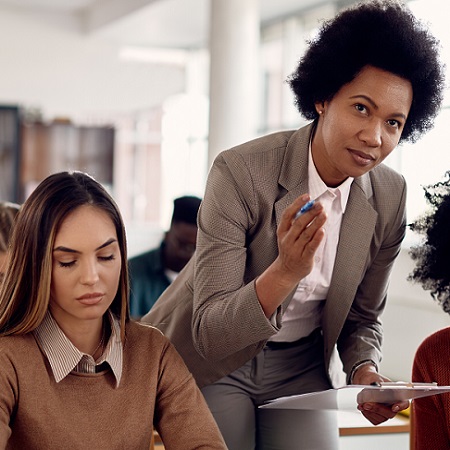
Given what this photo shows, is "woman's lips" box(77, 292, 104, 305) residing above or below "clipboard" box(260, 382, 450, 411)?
above

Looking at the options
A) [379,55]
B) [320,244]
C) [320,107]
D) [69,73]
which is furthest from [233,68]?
[320,244]

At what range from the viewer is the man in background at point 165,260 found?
12.2 feet

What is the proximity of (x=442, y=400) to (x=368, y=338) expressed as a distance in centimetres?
32

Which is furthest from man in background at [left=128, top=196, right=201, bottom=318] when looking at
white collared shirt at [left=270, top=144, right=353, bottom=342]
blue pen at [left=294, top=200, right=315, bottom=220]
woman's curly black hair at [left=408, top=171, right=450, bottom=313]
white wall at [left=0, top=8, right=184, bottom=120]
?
white wall at [left=0, top=8, right=184, bottom=120]

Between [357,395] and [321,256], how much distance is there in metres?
0.46

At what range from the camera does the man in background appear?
146 inches

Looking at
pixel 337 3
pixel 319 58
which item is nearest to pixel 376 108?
pixel 319 58

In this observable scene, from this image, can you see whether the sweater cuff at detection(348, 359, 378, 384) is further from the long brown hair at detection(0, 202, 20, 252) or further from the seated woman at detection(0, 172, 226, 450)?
the long brown hair at detection(0, 202, 20, 252)

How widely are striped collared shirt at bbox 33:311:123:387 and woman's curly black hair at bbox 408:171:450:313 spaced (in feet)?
2.30

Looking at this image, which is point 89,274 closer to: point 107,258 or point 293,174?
point 107,258

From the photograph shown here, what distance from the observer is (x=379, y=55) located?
5.99 feet

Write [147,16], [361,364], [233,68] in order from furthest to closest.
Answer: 1. [147,16]
2. [233,68]
3. [361,364]

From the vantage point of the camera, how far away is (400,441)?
2969mm

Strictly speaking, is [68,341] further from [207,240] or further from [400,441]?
[400,441]
